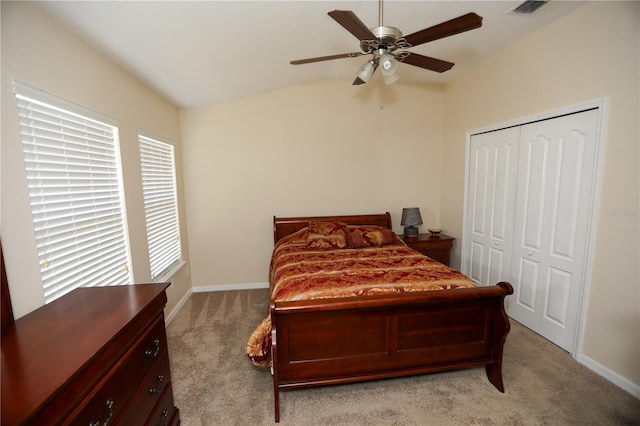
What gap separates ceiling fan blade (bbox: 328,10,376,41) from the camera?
4.63 feet

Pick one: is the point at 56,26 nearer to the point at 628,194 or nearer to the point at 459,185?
the point at 628,194

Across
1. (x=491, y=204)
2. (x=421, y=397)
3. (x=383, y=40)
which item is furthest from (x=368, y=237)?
(x=383, y=40)

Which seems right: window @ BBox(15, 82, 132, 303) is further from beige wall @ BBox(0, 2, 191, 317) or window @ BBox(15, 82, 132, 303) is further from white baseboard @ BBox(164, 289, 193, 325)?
white baseboard @ BBox(164, 289, 193, 325)

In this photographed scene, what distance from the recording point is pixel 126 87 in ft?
7.73

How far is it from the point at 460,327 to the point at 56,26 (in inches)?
126

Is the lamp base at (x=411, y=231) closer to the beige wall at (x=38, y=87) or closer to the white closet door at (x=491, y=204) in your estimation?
the white closet door at (x=491, y=204)

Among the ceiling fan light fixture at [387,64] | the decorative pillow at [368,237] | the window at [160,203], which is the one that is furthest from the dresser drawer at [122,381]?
the decorative pillow at [368,237]

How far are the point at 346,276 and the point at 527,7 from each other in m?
2.52

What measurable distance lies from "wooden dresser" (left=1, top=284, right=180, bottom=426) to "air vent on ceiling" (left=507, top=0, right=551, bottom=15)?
318cm

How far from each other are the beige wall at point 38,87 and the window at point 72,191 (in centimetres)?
6

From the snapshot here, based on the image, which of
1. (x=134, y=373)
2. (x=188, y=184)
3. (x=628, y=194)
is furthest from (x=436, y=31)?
(x=188, y=184)

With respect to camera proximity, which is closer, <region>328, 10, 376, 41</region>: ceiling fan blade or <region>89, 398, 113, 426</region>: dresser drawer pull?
<region>89, 398, 113, 426</region>: dresser drawer pull

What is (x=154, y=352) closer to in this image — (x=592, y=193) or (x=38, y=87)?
(x=38, y=87)

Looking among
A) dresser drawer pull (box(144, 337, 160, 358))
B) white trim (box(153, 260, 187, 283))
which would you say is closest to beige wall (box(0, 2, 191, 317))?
white trim (box(153, 260, 187, 283))
